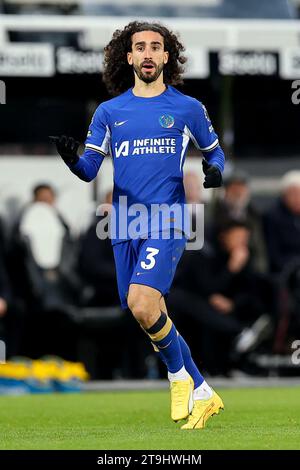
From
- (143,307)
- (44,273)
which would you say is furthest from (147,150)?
(44,273)

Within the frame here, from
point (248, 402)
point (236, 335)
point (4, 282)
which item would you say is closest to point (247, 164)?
point (236, 335)

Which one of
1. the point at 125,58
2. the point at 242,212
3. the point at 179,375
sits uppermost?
the point at 125,58

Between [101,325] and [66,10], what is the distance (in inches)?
146

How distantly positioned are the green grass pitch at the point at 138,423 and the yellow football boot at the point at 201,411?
81mm

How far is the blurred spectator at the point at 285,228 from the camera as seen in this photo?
50.9ft

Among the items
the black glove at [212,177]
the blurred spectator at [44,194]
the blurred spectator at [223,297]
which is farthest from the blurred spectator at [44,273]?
the black glove at [212,177]

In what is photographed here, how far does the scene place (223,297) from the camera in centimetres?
1530

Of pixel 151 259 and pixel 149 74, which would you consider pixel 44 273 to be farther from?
pixel 151 259

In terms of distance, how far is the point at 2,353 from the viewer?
1462 cm

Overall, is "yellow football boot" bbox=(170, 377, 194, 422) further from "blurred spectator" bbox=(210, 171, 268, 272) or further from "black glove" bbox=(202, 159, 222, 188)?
"blurred spectator" bbox=(210, 171, 268, 272)

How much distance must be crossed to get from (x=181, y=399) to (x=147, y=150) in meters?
1.59

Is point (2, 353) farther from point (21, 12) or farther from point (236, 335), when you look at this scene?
point (21, 12)

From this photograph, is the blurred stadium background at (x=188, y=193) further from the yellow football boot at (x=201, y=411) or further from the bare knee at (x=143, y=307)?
the bare knee at (x=143, y=307)

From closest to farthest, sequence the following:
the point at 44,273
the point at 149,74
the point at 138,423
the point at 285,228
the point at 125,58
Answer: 1. the point at 149,74
2. the point at 125,58
3. the point at 138,423
4. the point at 44,273
5. the point at 285,228
